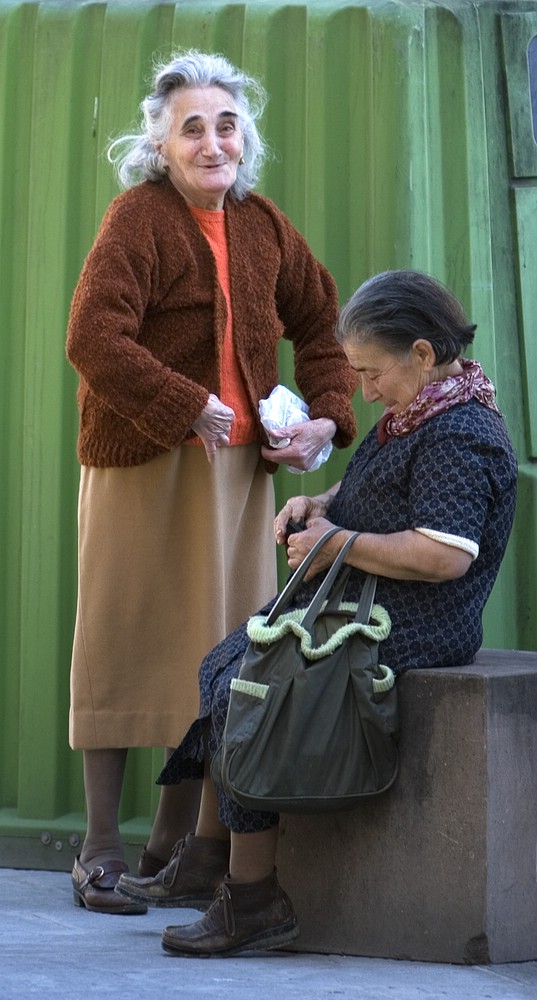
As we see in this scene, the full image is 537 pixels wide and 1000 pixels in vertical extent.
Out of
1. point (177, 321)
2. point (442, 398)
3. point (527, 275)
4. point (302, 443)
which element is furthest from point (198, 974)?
point (527, 275)

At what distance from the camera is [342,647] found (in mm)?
3018

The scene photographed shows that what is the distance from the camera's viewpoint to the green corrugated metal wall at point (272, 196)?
421 cm

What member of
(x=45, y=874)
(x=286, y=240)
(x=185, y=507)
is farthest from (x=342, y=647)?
(x=45, y=874)

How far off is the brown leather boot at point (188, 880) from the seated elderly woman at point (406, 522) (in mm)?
67

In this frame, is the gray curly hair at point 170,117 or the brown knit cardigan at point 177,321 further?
the gray curly hair at point 170,117

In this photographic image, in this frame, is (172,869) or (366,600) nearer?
(366,600)

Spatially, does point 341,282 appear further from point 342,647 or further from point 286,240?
point 342,647

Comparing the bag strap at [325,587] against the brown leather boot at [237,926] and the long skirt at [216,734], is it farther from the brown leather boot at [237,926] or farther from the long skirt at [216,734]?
the brown leather boot at [237,926]

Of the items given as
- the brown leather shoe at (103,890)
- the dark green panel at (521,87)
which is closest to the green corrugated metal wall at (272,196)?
the dark green panel at (521,87)

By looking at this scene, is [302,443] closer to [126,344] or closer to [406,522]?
[126,344]

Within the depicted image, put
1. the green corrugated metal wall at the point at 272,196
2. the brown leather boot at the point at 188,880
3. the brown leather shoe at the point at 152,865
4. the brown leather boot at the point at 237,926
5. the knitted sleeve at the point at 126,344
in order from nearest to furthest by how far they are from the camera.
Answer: the brown leather boot at the point at 237,926 → the brown leather boot at the point at 188,880 → the knitted sleeve at the point at 126,344 → the brown leather shoe at the point at 152,865 → the green corrugated metal wall at the point at 272,196

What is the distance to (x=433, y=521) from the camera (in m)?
2.98

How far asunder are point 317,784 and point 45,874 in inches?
63.7

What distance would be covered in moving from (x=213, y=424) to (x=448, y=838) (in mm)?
1116
